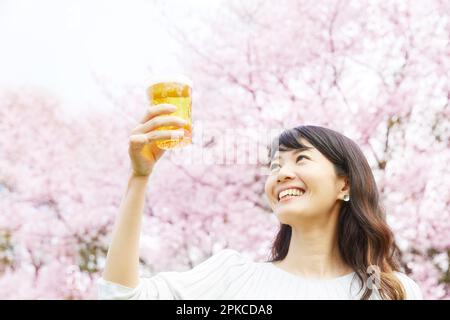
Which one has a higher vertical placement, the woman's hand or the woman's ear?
the woman's hand

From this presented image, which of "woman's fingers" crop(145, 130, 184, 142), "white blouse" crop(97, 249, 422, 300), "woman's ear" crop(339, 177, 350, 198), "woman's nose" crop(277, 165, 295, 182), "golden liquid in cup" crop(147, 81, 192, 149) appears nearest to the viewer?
"woman's fingers" crop(145, 130, 184, 142)

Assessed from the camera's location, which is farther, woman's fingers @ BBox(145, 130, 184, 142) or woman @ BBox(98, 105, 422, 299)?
woman @ BBox(98, 105, 422, 299)

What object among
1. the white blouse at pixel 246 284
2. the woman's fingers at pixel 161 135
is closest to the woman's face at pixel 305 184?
the white blouse at pixel 246 284

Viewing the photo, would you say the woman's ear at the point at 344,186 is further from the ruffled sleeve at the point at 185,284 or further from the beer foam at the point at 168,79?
the beer foam at the point at 168,79

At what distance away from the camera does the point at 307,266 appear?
1.88m

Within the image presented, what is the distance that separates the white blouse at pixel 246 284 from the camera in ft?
5.76

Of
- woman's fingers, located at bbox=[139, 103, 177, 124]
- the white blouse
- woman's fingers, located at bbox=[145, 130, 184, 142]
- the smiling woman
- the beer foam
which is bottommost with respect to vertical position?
the white blouse

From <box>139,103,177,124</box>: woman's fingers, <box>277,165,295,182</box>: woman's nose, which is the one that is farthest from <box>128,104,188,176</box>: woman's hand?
<box>277,165,295,182</box>: woman's nose

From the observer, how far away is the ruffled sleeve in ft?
5.08

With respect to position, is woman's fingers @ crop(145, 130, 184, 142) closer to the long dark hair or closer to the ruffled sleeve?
the ruffled sleeve

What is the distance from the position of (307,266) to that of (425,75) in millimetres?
3457

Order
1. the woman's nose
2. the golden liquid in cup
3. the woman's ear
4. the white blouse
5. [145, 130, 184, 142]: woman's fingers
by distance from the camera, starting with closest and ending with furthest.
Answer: [145, 130, 184, 142]: woman's fingers < the golden liquid in cup < the white blouse < the woman's nose < the woman's ear

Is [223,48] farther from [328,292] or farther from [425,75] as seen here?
[328,292]

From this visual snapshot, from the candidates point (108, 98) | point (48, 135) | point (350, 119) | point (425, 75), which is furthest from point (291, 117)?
point (48, 135)
